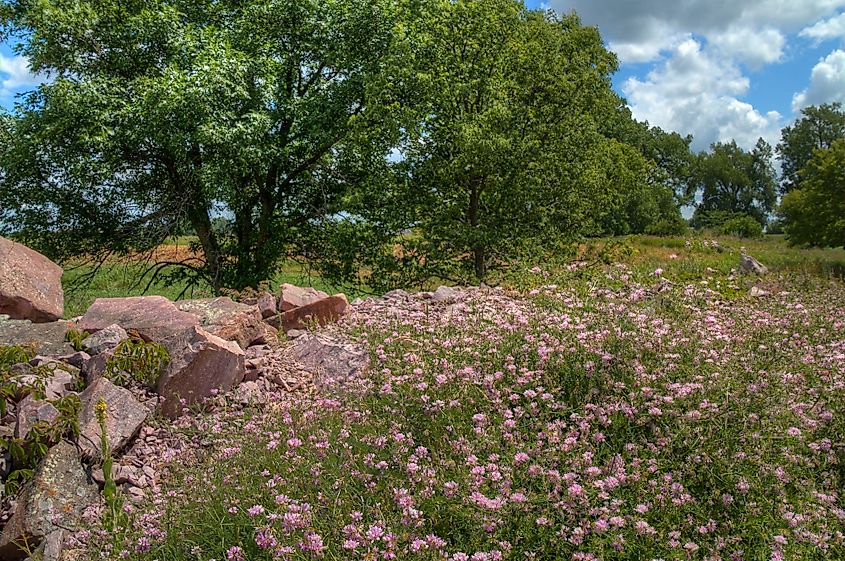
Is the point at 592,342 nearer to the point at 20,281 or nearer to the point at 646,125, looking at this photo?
the point at 20,281

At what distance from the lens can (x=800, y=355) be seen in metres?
6.62

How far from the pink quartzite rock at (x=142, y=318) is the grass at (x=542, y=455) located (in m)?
1.62

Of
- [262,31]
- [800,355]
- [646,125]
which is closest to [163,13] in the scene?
[262,31]

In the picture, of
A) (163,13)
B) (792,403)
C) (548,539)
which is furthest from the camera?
(163,13)

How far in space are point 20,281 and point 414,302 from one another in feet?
19.9

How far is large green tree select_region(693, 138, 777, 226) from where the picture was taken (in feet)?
289

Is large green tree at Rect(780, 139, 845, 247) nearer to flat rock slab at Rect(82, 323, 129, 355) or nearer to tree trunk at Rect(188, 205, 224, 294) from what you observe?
tree trunk at Rect(188, 205, 224, 294)

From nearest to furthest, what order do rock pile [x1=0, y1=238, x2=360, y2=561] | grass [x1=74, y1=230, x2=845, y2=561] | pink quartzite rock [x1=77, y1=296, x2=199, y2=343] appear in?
grass [x1=74, y1=230, x2=845, y2=561] → rock pile [x1=0, y1=238, x2=360, y2=561] → pink quartzite rock [x1=77, y1=296, x2=199, y2=343]

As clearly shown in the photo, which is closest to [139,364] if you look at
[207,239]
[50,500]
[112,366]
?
[112,366]

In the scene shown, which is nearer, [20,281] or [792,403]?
[792,403]

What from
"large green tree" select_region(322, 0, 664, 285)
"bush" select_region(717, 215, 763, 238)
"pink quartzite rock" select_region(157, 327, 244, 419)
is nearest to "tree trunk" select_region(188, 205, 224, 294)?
"large green tree" select_region(322, 0, 664, 285)

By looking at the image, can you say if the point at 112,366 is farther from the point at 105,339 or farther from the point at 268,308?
the point at 268,308

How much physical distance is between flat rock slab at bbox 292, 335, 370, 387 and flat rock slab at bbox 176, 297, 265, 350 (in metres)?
0.66

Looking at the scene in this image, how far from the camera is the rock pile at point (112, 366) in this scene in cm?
622
